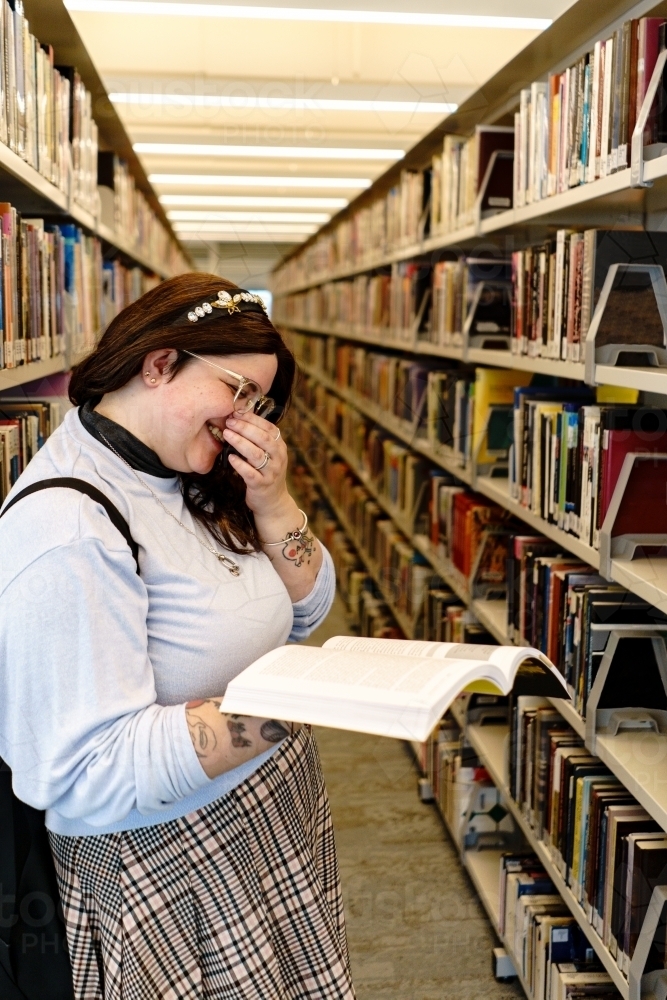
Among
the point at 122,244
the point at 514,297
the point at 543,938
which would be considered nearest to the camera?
the point at 543,938

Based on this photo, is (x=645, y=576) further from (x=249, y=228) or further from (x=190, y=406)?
(x=249, y=228)

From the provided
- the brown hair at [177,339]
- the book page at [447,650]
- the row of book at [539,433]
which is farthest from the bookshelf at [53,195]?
the row of book at [539,433]

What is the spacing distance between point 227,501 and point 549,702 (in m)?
1.11

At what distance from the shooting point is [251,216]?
6.05m

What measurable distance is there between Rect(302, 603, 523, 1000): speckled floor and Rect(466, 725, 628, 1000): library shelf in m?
0.23

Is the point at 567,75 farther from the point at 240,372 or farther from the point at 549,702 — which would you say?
the point at 549,702

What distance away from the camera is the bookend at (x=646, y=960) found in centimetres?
154

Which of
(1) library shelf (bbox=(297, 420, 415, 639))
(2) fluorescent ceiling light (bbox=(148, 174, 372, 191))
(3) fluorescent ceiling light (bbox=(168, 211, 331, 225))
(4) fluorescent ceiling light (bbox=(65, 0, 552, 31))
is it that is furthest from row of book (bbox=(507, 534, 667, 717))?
(3) fluorescent ceiling light (bbox=(168, 211, 331, 225))

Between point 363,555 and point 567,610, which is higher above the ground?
point 567,610

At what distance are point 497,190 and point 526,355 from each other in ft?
2.16

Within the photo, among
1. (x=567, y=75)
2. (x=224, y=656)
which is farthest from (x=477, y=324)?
(x=224, y=656)

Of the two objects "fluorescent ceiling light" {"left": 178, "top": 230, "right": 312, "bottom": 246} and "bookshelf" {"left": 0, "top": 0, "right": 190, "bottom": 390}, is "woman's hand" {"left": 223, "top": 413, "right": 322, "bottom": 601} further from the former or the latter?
"fluorescent ceiling light" {"left": 178, "top": 230, "right": 312, "bottom": 246}

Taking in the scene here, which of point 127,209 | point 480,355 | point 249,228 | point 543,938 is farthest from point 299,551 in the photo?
point 249,228

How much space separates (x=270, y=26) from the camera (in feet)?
10.1
